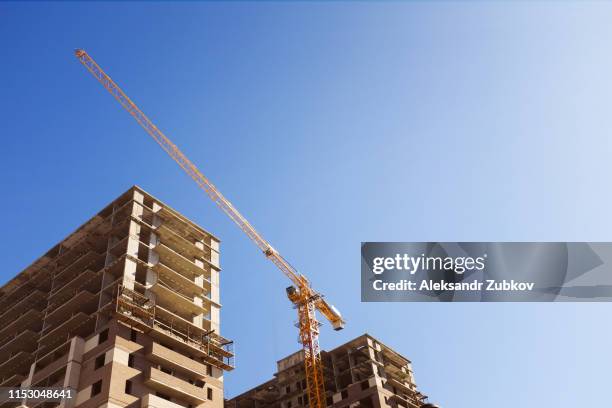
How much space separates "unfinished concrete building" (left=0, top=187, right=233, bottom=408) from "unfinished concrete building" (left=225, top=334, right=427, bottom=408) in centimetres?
2842

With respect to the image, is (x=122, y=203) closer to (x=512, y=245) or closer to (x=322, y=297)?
(x=322, y=297)

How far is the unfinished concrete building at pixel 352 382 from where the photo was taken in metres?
87.6

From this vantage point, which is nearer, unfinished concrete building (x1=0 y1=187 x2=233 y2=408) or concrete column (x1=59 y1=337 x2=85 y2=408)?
concrete column (x1=59 y1=337 x2=85 y2=408)

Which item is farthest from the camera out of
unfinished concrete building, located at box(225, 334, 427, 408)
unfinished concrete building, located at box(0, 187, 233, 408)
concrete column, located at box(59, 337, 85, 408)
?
unfinished concrete building, located at box(225, 334, 427, 408)

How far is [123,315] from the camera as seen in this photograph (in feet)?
193

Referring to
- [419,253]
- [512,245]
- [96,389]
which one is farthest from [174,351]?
[512,245]

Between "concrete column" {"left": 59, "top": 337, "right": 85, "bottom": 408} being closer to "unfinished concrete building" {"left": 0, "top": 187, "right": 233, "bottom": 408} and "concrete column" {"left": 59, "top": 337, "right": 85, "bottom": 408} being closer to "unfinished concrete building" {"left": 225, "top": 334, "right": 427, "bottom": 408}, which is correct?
"unfinished concrete building" {"left": 0, "top": 187, "right": 233, "bottom": 408}

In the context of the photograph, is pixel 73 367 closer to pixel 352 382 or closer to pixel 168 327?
pixel 168 327

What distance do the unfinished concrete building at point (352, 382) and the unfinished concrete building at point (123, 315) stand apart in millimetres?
→ 28422

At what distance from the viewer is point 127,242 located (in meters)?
68.1

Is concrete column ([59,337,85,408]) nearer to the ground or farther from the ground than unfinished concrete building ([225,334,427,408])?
nearer to the ground

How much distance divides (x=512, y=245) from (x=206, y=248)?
181ft

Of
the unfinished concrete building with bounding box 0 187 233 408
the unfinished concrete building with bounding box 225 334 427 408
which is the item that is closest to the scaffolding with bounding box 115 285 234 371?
the unfinished concrete building with bounding box 0 187 233 408

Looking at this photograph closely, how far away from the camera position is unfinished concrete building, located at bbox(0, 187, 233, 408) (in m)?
56.5
